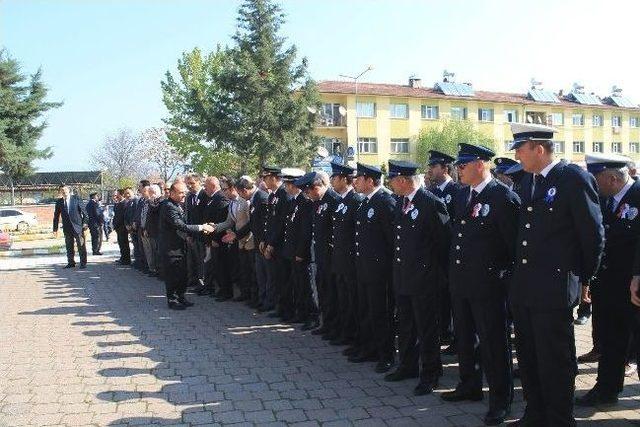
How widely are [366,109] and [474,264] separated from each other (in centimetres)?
5050

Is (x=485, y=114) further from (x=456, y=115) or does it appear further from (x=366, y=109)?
(x=366, y=109)

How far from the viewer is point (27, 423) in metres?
4.67

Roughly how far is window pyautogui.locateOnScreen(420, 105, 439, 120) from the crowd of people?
49.7 meters

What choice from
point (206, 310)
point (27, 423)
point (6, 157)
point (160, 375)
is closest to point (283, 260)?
point (206, 310)

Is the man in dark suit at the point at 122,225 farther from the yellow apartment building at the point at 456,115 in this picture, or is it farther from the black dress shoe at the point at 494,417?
the yellow apartment building at the point at 456,115

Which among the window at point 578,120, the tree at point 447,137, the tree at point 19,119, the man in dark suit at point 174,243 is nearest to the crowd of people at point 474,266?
the man in dark suit at point 174,243

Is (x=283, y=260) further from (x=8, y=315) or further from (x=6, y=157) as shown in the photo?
(x=6, y=157)

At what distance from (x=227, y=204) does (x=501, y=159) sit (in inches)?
193

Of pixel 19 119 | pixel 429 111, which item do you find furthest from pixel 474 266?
pixel 429 111

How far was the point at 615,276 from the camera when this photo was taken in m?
5.01

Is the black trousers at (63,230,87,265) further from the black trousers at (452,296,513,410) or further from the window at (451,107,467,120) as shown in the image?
the window at (451,107,467,120)

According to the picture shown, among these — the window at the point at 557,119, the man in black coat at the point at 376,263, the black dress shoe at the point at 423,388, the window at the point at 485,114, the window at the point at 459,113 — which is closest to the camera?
the black dress shoe at the point at 423,388

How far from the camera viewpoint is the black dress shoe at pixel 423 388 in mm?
5152

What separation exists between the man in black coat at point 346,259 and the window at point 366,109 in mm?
47576
